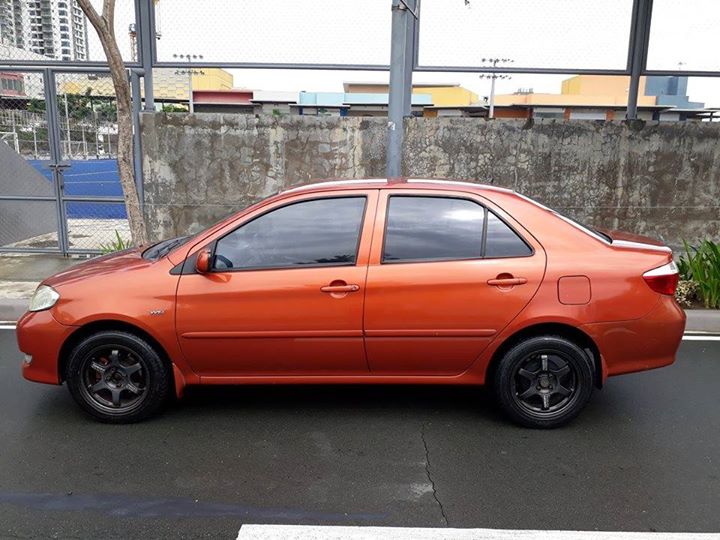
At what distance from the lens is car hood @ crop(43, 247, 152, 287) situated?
13.7 ft

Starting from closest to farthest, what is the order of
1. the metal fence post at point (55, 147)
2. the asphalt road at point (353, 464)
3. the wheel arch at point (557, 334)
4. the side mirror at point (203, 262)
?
1. the asphalt road at point (353, 464)
2. the side mirror at point (203, 262)
3. the wheel arch at point (557, 334)
4. the metal fence post at point (55, 147)

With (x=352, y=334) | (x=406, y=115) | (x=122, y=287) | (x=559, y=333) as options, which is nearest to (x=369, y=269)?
(x=352, y=334)

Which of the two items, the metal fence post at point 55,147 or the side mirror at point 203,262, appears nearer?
the side mirror at point 203,262

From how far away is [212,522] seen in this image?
314 centimetres

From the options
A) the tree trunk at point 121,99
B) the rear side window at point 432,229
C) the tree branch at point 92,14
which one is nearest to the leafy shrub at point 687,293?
the rear side window at point 432,229

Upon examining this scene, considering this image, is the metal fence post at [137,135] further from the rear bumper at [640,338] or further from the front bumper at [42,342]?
the rear bumper at [640,338]

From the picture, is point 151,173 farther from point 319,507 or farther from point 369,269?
point 319,507

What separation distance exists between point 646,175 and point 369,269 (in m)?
6.53

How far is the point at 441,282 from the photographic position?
157 inches

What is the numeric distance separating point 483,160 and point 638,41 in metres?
2.93

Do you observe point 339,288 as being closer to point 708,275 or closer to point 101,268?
point 101,268

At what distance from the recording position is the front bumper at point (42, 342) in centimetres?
405

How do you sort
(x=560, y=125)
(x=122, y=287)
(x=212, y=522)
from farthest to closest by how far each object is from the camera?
(x=560, y=125) < (x=122, y=287) < (x=212, y=522)

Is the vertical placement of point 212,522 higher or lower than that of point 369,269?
lower
